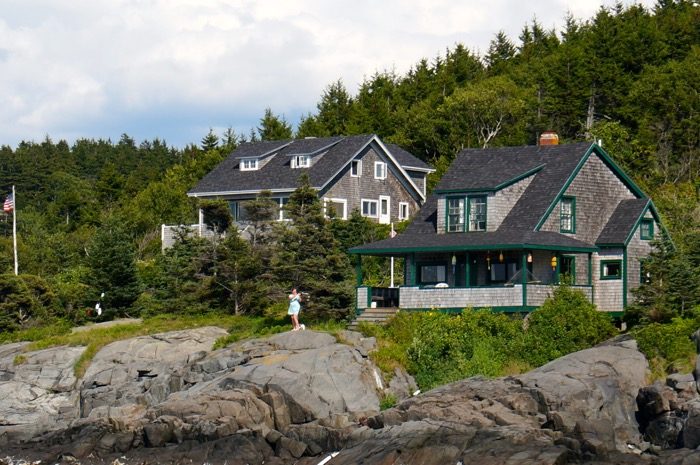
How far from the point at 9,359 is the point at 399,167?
2810cm

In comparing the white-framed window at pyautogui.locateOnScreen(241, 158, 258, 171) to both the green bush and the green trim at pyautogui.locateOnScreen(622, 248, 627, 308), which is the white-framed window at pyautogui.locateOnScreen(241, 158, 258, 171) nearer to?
the green trim at pyautogui.locateOnScreen(622, 248, 627, 308)

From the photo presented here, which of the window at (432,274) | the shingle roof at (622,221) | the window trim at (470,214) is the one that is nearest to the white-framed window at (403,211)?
the window at (432,274)

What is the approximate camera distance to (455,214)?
155ft

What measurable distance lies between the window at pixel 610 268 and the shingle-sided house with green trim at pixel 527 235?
0.03m

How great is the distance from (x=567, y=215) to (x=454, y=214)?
12.2ft

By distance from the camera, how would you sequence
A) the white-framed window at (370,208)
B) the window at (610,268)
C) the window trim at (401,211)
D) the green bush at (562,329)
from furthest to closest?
the window trim at (401,211) → the white-framed window at (370,208) → the window at (610,268) → the green bush at (562,329)

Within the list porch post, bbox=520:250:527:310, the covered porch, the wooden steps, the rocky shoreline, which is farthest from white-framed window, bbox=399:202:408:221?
the rocky shoreline

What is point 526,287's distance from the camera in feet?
142

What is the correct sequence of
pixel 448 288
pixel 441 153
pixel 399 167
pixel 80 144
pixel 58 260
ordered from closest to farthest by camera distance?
1. pixel 448 288
2. pixel 58 260
3. pixel 399 167
4. pixel 441 153
5. pixel 80 144

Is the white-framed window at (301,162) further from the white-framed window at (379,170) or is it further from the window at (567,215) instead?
the window at (567,215)

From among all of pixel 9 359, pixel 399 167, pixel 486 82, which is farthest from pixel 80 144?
pixel 9 359

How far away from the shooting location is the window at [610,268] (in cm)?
4600

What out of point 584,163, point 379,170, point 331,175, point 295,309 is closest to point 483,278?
point 584,163

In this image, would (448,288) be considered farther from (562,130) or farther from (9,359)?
(562,130)
